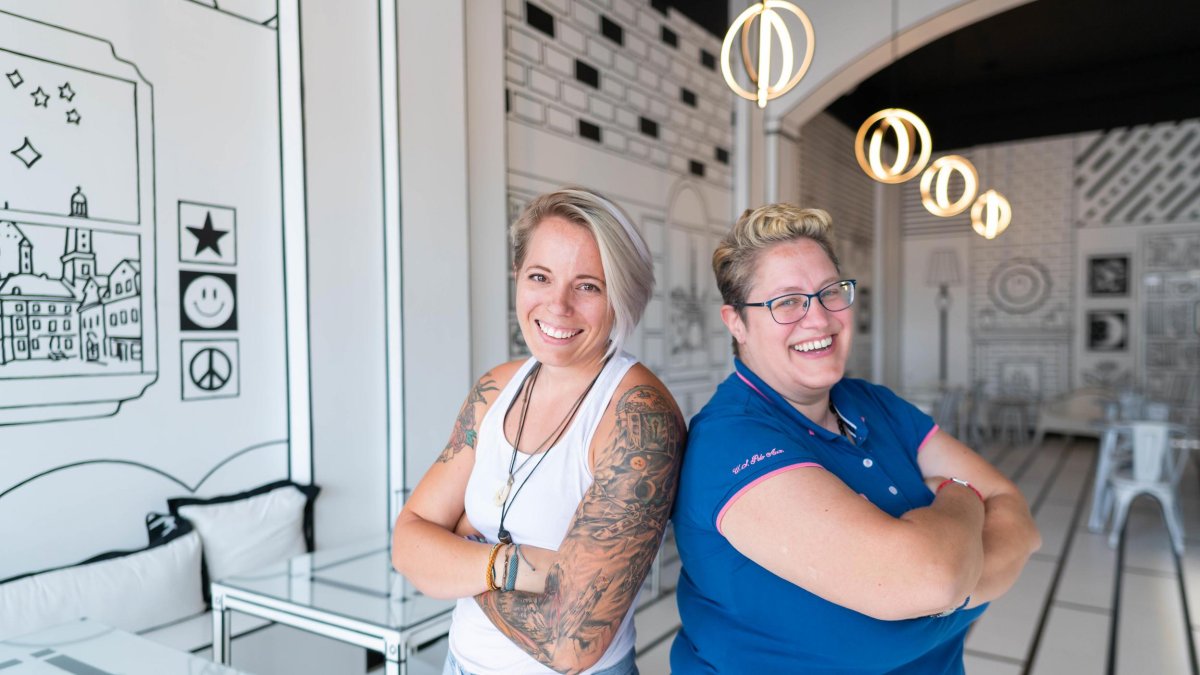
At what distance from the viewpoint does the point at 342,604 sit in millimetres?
1979

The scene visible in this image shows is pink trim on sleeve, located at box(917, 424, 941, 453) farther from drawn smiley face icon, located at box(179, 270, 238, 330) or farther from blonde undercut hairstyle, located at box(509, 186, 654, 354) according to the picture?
drawn smiley face icon, located at box(179, 270, 238, 330)

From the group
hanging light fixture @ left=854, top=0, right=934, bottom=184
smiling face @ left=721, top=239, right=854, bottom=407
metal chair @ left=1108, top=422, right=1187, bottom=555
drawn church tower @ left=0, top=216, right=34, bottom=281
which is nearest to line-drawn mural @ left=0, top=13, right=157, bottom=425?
drawn church tower @ left=0, top=216, right=34, bottom=281

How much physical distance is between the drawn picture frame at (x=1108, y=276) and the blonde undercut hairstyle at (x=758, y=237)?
991 centimetres

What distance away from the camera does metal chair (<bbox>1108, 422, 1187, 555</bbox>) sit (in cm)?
497

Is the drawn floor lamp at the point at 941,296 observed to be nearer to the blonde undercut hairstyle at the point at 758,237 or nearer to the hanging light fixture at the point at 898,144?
the hanging light fixture at the point at 898,144

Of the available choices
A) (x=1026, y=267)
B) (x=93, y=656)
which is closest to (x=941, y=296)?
(x=1026, y=267)

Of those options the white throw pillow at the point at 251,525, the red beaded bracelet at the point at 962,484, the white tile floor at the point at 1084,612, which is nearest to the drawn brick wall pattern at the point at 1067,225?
the white tile floor at the point at 1084,612

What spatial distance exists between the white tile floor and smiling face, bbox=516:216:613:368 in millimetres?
1604

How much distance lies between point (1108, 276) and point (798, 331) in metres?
10.1

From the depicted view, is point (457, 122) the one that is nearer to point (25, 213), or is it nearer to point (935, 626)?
point (25, 213)

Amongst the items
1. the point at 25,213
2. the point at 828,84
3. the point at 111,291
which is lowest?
the point at 111,291

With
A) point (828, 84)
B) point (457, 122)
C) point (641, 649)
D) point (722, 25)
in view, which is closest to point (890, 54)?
point (828, 84)

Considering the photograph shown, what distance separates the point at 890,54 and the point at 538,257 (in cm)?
558

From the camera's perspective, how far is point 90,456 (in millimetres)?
2277
